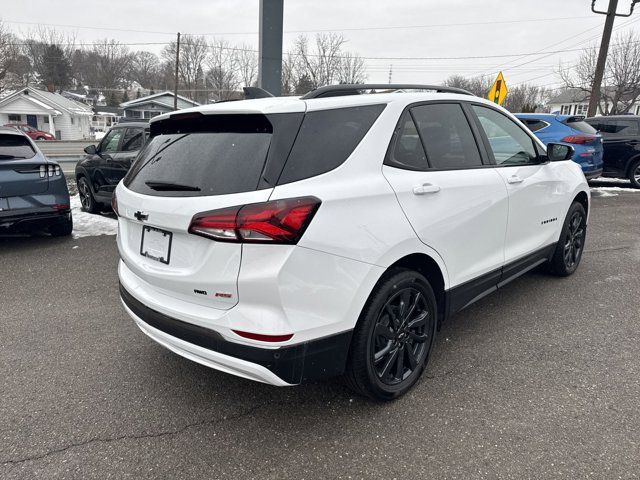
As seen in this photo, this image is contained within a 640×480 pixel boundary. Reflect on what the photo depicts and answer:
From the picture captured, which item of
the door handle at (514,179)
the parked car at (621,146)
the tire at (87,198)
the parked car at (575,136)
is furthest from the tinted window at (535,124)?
the tire at (87,198)

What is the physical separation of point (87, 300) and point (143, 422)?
7.10 ft

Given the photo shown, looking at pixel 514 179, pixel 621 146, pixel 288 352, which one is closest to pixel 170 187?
pixel 288 352

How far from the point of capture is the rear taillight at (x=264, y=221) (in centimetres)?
205

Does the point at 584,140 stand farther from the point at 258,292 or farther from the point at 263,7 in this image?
the point at 258,292

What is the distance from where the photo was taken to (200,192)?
2.25 m

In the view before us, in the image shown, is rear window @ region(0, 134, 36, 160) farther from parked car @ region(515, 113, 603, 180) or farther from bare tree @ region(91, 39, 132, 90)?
bare tree @ region(91, 39, 132, 90)

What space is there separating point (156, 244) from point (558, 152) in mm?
3606

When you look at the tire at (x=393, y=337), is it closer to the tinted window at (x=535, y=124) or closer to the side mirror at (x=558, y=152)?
the side mirror at (x=558, y=152)

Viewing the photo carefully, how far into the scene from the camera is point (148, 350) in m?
3.36

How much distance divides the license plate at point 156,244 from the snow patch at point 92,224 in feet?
15.6

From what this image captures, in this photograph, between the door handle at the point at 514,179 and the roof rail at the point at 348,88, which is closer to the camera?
the roof rail at the point at 348,88

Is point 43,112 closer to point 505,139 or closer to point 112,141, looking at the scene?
point 112,141

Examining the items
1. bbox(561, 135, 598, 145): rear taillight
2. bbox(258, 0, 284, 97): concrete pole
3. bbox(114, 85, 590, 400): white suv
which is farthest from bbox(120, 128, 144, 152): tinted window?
bbox(561, 135, 598, 145): rear taillight

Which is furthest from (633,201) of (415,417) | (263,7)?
(415,417)
